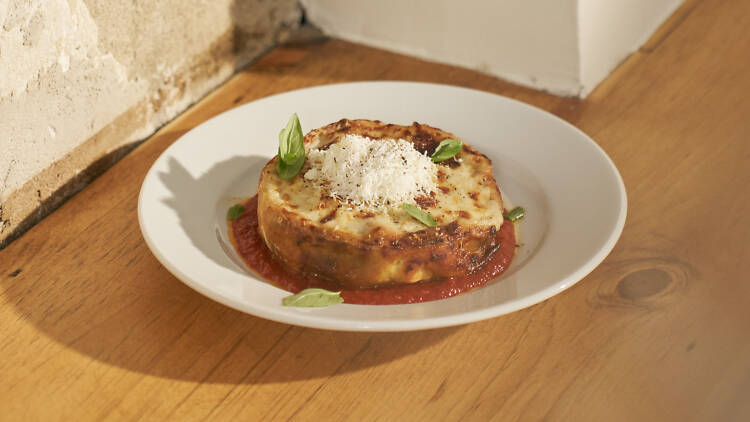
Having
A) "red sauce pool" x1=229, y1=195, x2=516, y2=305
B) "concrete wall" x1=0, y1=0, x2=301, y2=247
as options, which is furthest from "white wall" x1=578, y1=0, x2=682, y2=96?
"concrete wall" x1=0, y1=0, x2=301, y2=247

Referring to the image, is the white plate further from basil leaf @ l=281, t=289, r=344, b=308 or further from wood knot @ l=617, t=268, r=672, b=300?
wood knot @ l=617, t=268, r=672, b=300

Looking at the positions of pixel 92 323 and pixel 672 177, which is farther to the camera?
pixel 672 177

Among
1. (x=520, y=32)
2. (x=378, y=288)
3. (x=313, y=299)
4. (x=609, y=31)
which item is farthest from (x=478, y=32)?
(x=313, y=299)

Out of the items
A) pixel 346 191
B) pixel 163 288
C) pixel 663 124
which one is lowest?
pixel 663 124

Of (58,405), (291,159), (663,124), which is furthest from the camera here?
(663,124)

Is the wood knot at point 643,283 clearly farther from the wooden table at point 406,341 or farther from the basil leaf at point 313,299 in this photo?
the basil leaf at point 313,299

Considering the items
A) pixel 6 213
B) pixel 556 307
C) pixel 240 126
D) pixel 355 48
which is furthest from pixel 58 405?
pixel 355 48

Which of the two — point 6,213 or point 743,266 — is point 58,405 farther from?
point 743,266
